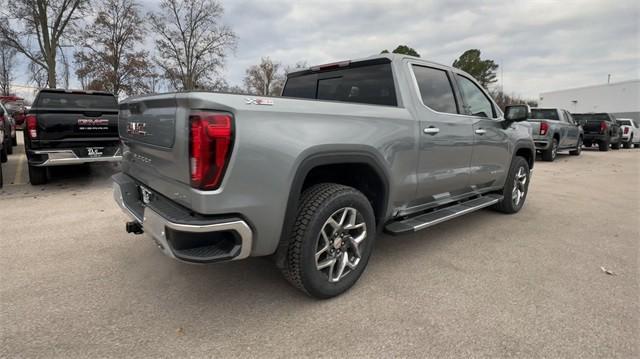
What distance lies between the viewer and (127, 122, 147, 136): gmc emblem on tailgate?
2457mm

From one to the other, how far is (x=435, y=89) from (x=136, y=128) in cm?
272

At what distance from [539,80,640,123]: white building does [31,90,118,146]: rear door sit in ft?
184

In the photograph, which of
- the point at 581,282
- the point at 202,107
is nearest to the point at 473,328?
the point at 581,282

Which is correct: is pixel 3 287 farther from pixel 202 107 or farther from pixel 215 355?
pixel 202 107

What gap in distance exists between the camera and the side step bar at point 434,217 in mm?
2990

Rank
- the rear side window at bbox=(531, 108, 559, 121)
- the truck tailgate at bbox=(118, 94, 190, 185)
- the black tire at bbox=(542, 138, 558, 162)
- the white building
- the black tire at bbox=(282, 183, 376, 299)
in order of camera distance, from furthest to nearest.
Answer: the white building → the rear side window at bbox=(531, 108, 559, 121) → the black tire at bbox=(542, 138, 558, 162) → the black tire at bbox=(282, 183, 376, 299) → the truck tailgate at bbox=(118, 94, 190, 185)

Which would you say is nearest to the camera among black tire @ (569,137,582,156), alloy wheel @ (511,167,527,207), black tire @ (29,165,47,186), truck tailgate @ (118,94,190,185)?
truck tailgate @ (118,94,190,185)

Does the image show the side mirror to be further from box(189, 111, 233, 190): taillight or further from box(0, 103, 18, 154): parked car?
box(0, 103, 18, 154): parked car

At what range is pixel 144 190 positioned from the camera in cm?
265

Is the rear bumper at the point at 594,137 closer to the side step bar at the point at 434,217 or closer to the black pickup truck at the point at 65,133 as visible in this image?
the side step bar at the point at 434,217

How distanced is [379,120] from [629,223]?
4265mm

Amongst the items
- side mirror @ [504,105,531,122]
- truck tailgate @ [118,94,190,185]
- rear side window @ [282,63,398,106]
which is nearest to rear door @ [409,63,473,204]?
rear side window @ [282,63,398,106]

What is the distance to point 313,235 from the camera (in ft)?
7.66

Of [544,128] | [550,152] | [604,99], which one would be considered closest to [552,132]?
[544,128]
